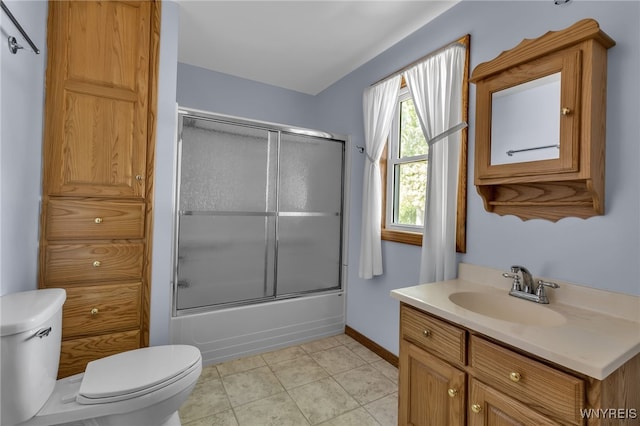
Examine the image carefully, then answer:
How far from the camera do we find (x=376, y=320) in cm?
245

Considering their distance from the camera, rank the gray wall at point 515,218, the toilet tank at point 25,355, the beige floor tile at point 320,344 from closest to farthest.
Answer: the toilet tank at point 25,355, the gray wall at point 515,218, the beige floor tile at point 320,344

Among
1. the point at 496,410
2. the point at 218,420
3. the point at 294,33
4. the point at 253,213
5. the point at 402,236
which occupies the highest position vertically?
the point at 294,33

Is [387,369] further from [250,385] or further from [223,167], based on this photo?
[223,167]

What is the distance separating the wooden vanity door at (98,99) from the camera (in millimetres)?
1629

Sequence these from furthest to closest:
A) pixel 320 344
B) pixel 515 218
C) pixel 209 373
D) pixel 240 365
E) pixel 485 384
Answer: pixel 320 344 → pixel 240 365 → pixel 209 373 → pixel 515 218 → pixel 485 384

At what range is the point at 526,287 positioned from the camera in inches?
53.9

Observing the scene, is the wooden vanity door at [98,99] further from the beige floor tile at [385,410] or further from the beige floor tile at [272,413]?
the beige floor tile at [385,410]

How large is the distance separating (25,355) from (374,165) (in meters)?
2.22

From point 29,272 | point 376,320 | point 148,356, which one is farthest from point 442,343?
point 29,272

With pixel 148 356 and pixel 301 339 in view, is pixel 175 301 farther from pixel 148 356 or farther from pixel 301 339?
pixel 301 339

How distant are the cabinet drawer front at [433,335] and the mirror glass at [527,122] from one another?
0.84 m

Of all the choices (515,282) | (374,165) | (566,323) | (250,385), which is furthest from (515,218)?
(250,385)

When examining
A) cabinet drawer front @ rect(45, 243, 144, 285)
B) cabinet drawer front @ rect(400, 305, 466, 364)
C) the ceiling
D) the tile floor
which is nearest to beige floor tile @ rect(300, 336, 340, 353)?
the tile floor

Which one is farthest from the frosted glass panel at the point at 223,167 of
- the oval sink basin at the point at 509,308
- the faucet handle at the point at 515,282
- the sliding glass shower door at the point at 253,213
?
the faucet handle at the point at 515,282
